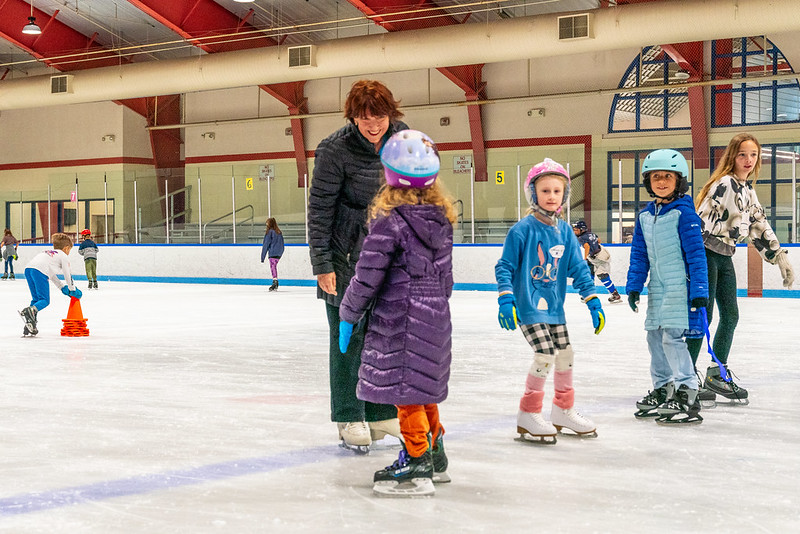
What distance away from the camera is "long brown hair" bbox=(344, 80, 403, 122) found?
10.6 feet

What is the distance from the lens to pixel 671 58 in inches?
732

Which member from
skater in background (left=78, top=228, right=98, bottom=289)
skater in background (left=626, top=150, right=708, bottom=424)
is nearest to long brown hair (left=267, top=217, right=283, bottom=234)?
skater in background (left=78, top=228, right=98, bottom=289)

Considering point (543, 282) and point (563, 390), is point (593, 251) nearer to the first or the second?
point (563, 390)

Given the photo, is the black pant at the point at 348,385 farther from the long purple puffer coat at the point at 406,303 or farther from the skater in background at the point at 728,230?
the skater in background at the point at 728,230

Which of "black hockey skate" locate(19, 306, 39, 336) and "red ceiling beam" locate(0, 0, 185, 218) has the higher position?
"red ceiling beam" locate(0, 0, 185, 218)

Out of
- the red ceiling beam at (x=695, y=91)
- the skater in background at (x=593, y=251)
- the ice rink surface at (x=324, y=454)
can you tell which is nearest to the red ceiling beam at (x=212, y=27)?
the skater in background at (x=593, y=251)

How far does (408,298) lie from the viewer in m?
2.78

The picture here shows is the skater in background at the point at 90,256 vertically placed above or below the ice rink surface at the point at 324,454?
above

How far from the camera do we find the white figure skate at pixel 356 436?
3338 millimetres

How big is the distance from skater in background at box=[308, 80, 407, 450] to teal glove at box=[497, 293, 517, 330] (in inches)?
19.0

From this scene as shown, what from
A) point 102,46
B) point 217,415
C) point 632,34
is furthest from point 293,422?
point 102,46

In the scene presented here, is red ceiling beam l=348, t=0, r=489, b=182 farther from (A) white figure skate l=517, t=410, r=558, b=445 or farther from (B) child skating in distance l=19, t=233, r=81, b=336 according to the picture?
(A) white figure skate l=517, t=410, r=558, b=445

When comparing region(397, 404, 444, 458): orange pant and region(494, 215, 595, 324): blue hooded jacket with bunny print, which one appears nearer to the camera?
region(397, 404, 444, 458): orange pant

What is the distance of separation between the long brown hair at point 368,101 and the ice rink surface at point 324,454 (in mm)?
1130
